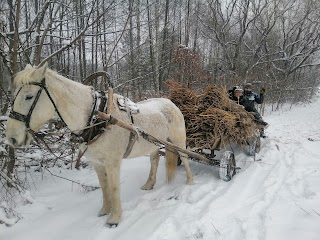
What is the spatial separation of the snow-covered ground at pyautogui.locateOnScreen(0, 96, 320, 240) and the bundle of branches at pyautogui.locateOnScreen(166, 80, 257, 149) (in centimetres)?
67

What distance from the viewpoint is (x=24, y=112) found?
284 cm

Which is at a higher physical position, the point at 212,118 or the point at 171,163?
the point at 212,118

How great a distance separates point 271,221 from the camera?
3381 millimetres

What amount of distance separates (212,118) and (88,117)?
268 centimetres

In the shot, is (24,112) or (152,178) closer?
(24,112)

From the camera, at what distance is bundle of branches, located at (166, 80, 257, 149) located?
5.35 m

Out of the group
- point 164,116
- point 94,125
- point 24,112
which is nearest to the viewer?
point 24,112

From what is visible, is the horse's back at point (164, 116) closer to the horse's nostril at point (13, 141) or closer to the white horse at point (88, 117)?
the white horse at point (88, 117)

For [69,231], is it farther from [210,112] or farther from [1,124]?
[210,112]

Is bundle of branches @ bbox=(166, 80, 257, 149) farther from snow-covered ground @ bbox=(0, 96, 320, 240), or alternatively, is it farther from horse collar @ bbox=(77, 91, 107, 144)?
horse collar @ bbox=(77, 91, 107, 144)

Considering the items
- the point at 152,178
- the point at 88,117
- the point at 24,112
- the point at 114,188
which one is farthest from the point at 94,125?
the point at 152,178

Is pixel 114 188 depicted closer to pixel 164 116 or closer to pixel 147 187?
pixel 147 187

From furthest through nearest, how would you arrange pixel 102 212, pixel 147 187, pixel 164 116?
pixel 147 187 → pixel 164 116 → pixel 102 212

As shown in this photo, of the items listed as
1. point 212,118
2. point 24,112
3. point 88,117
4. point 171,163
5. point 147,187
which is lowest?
point 147,187
